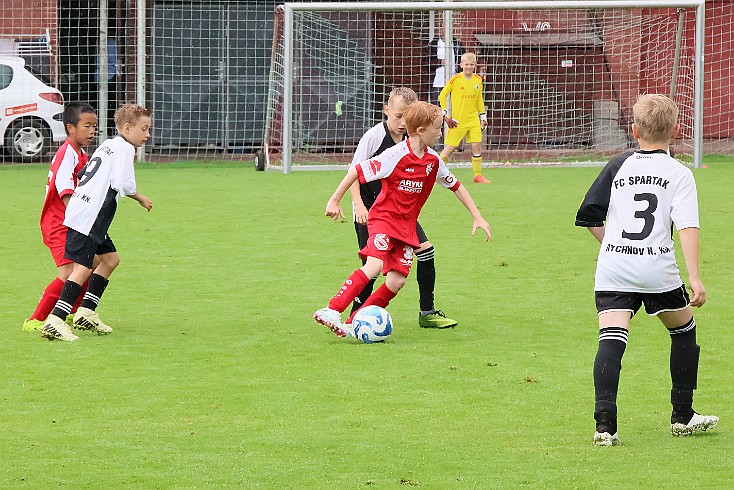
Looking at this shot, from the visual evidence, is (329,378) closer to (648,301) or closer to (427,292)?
(427,292)

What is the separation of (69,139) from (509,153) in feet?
42.5

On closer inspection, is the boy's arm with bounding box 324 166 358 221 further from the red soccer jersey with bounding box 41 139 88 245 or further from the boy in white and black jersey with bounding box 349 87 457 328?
the red soccer jersey with bounding box 41 139 88 245

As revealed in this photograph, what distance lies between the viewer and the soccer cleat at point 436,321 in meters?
7.66

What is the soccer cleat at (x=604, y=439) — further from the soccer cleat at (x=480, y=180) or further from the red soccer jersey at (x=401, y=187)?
the soccer cleat at (x=480, y=180)

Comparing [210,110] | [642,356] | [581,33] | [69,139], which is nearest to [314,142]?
[210,110]

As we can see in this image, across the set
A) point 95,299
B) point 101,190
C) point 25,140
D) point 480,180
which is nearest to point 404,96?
point 101,190

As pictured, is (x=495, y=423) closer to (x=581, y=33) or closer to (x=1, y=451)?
(x=1, y=451)

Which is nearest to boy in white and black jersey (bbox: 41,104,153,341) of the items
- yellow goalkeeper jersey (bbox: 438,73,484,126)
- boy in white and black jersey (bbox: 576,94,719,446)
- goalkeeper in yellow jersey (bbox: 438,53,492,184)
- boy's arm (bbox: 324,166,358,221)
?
boy's arm (bbox: 324,166,358,221)

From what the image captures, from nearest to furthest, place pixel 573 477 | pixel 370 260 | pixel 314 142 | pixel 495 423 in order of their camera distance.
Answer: pixel 573 477, pixel 495 423, pixel 370 260, pixel 314 142

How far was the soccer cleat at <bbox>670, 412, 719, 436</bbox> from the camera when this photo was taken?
5.10 meters

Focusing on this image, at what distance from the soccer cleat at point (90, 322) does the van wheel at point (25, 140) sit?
507 inches

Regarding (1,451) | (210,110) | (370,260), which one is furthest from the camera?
(210,110)

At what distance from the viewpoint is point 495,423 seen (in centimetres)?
534

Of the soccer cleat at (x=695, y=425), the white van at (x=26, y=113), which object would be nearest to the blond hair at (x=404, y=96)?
the soccer cleat at (x=695, y=425)
